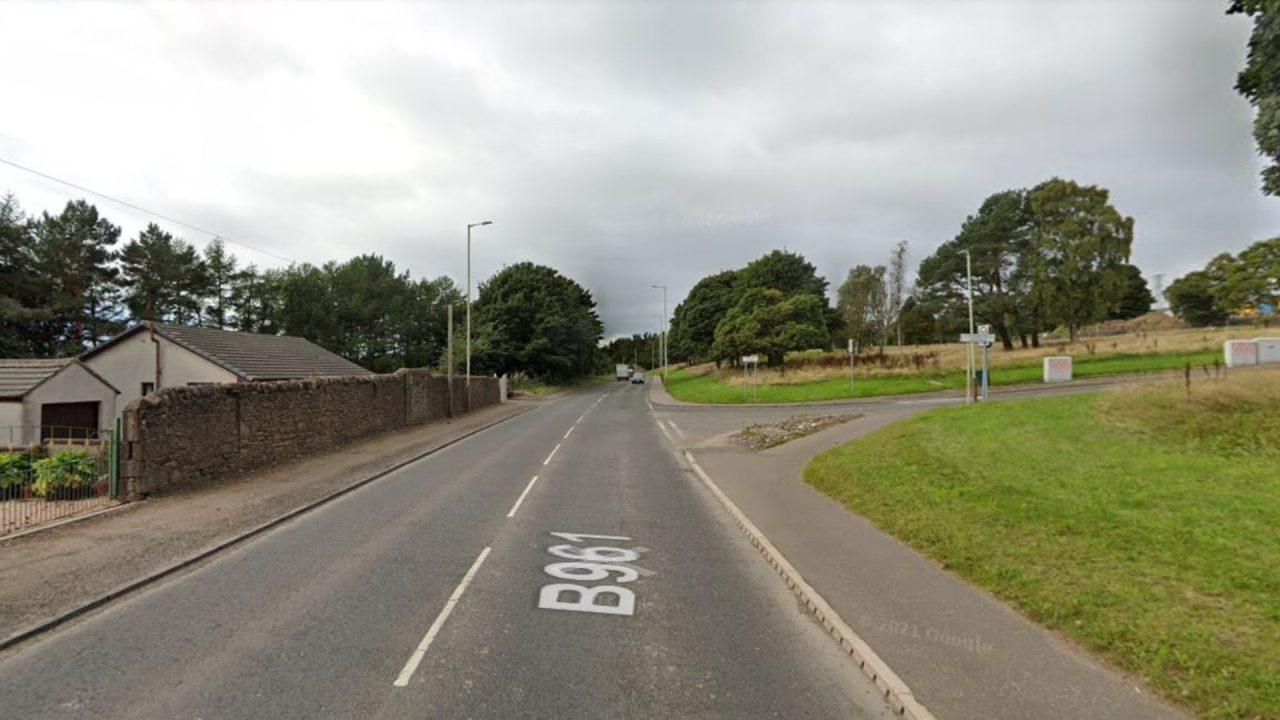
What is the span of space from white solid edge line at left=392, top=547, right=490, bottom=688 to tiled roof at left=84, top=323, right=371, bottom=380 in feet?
83.5

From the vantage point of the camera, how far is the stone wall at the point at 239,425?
433 inches

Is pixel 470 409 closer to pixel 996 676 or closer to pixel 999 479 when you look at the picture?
pixel 999 479

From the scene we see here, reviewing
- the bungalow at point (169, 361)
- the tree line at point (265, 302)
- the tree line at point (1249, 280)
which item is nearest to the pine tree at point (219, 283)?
the tree line at point (265, 302)

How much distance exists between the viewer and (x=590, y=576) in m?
6.67

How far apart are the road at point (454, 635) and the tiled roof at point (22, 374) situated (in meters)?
22.0

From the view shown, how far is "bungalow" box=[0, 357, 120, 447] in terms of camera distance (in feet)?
71.9

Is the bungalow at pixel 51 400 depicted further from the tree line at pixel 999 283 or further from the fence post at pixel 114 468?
the tree line at pixel 999 283

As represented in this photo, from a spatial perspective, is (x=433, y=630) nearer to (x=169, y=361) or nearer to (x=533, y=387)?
(x=169, y=361)

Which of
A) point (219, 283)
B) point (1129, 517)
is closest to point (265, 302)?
point (219, 283)

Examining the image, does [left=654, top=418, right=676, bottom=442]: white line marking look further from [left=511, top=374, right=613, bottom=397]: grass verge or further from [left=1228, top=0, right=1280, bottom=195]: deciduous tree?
[left=511, top=374, right=613, bottom=397]: grass verge

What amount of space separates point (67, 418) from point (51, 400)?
39.5 inches

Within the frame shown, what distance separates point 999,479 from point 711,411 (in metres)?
22.1

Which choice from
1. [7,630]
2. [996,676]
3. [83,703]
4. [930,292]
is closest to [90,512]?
[7,630]

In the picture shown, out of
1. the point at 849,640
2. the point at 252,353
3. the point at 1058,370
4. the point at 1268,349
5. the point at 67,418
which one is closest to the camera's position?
the point at 849,640
